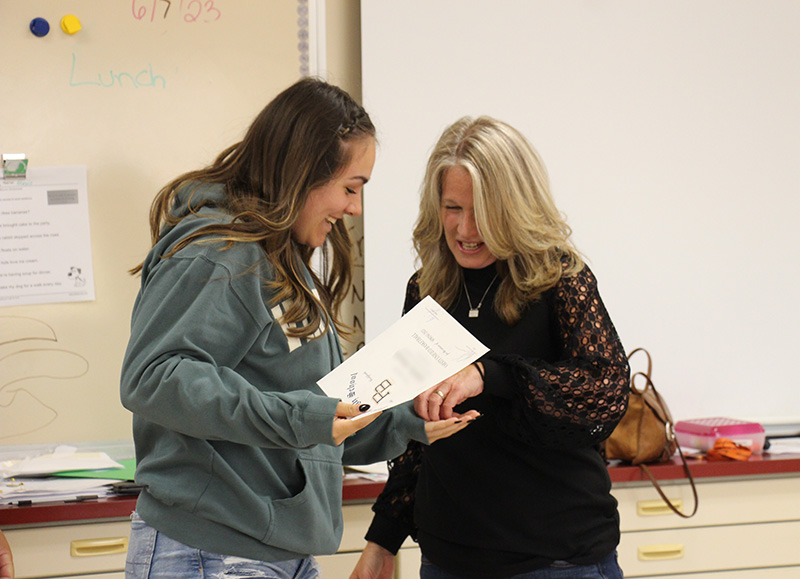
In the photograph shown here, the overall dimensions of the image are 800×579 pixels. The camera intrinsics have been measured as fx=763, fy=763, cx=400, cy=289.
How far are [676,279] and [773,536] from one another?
33.1 inches

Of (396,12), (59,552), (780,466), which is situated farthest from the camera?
(396,12)

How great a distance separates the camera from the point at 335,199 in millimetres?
1159

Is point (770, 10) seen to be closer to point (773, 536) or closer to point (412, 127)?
point (412, 127)

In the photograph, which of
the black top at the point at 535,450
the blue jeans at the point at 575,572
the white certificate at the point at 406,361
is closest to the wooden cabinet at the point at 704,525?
the black top at the point at 535,450

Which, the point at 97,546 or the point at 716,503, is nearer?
the point at 97,546

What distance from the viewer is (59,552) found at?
184 centimetres

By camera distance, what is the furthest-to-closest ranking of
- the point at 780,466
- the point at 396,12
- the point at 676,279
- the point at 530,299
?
Result: the point at 676,279, the point at 396,12, the point at 780,466, the point at 530,299

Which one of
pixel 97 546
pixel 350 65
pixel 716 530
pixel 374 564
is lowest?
pixel 716 530

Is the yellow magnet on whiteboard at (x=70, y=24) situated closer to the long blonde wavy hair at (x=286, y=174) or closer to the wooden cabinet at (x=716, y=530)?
the long blonde wavy hair at (x=286, y=174)

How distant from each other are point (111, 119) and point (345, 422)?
1642 millimetres

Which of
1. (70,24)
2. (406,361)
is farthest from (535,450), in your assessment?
(70,24)

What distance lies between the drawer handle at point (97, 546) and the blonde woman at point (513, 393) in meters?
0.74

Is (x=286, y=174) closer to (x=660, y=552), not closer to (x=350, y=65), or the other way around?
(x=350, y=65)

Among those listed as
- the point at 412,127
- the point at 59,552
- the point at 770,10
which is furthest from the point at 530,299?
the point at 770,10
